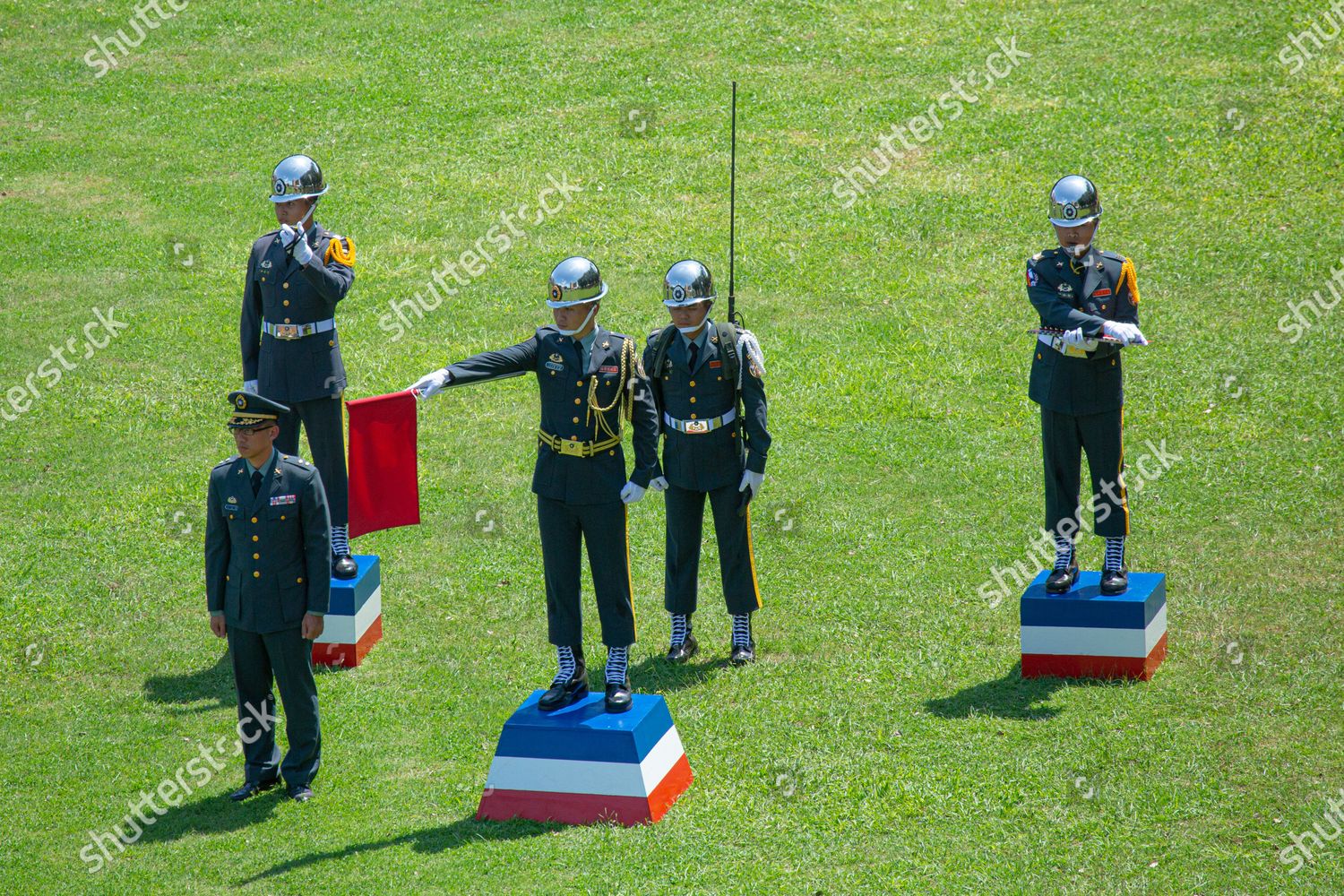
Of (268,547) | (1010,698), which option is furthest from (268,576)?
(1010,698)

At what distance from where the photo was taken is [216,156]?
67.8 feet

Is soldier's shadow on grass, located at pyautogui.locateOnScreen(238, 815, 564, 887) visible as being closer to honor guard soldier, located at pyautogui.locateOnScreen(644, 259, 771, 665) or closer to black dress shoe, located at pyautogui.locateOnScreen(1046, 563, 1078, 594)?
honor guard soldier, located at pyautogui.locateOnScreen(644, 259, 771, 665)

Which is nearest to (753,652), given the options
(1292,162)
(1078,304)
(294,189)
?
(1078,304)

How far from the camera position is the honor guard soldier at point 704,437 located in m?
10.5

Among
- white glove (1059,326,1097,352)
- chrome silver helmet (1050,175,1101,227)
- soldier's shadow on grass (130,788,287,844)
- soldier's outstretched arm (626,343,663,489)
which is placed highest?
chrome silver helmet (1050,175,1101,227)

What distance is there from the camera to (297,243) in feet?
34.8

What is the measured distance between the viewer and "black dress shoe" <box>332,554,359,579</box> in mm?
11062

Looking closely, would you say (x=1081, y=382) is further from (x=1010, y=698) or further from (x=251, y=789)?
(x=251, y=789)

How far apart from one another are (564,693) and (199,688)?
10.4 feet

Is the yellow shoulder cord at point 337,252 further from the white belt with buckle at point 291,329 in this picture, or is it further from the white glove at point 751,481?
the white glove at point 751,481

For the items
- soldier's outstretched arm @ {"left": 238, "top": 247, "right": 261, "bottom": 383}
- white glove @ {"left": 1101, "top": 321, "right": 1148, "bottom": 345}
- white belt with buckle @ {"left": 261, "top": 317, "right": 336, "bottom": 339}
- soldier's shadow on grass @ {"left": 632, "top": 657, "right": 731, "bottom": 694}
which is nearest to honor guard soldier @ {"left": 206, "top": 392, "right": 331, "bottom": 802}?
white belt with buckle @ {"left": 261, "top": 317, "right": 336, "bottom": 339}

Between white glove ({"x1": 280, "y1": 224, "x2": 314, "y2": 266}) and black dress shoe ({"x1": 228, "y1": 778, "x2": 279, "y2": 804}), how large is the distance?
3447 mm

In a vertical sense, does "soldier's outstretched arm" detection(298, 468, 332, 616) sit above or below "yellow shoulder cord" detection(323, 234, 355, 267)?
below

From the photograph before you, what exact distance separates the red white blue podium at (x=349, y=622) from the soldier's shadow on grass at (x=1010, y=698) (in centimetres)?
398
